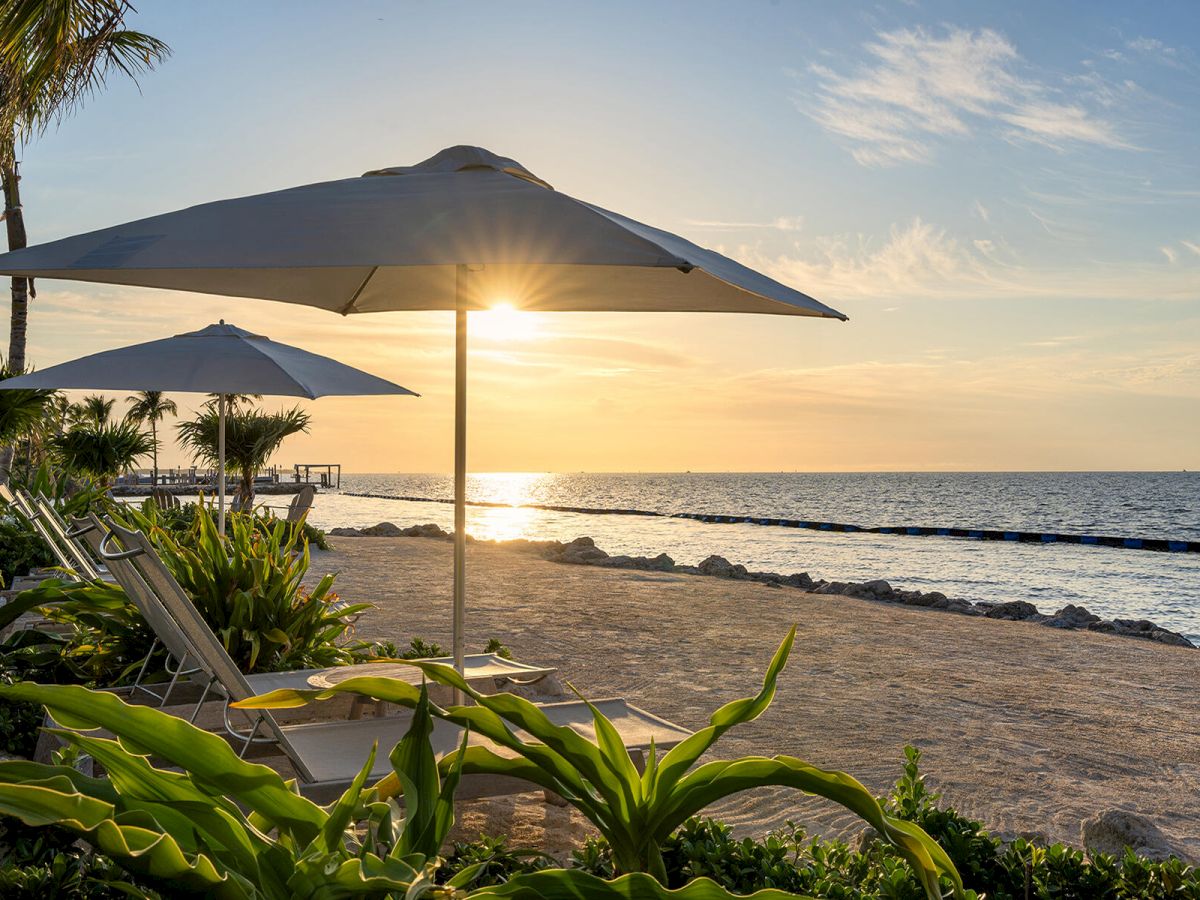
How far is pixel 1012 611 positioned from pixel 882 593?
1.63 metres

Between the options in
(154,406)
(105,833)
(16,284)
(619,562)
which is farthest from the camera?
(154,406)

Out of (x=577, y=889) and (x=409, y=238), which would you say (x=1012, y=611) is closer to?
(x=409, y=238)

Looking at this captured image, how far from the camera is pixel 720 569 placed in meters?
13.7

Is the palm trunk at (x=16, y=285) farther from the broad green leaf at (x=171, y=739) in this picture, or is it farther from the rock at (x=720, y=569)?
the broad green leaf at (x=171, y=739)

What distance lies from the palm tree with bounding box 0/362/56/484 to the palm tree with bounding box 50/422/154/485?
162 inches

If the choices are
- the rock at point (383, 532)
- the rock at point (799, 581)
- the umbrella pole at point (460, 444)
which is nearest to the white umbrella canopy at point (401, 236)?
the umbrella pole at point (460, 444)

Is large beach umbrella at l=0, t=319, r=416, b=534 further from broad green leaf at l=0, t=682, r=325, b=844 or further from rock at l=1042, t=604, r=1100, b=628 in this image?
rock at l=1042, t=604, r=1100, b=628

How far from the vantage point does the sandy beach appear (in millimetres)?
4137

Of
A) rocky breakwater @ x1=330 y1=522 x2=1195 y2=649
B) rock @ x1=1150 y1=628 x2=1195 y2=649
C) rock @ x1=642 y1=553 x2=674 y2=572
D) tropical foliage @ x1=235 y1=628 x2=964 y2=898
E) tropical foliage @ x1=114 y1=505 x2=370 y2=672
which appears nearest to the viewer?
tropical foliage @ x1=235 y1=628 x2=964 y2=898

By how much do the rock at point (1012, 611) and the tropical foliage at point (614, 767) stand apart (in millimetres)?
9554

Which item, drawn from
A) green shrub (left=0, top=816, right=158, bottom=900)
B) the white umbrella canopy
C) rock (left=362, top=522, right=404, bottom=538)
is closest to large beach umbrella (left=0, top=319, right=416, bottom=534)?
the white umbrella canopy

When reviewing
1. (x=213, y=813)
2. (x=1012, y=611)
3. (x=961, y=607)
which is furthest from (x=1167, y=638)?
(x=213, y=813)

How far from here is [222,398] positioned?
833cm

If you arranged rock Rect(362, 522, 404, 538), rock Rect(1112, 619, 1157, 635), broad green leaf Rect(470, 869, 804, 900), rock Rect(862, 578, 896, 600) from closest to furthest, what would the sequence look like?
broad green leaf Rect(470, 869, 804, 900)
rock Rect(1112, 619, 1157, 635)
rock Rect(862, 578, 896, 600)
rock Rect(362, 522, 404, 538)
